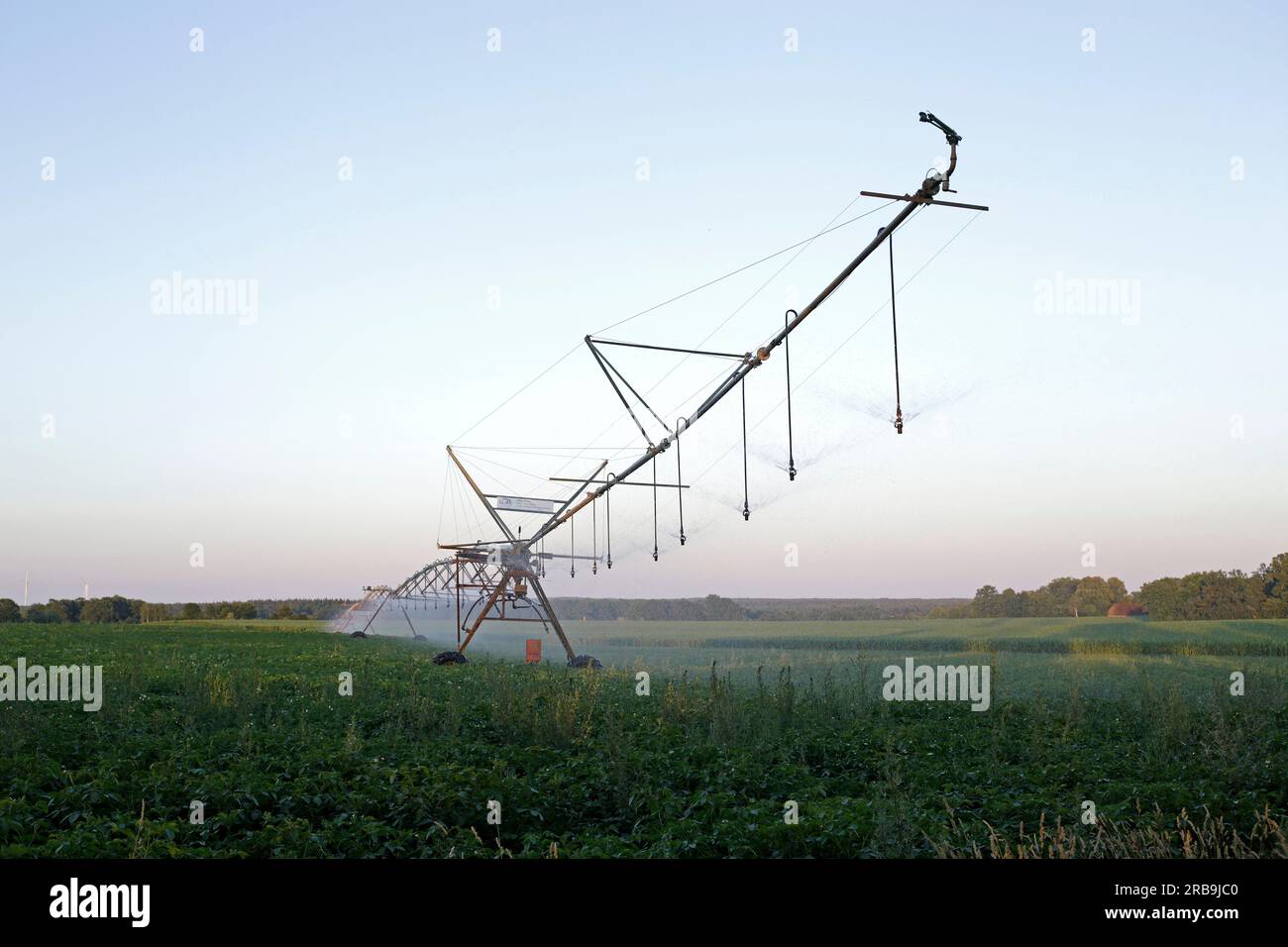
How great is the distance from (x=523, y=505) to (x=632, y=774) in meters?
24.8

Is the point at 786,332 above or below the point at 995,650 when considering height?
above

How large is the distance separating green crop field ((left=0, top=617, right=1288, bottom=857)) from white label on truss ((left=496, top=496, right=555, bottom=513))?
1452cm

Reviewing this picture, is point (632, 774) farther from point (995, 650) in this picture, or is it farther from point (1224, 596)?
point (1224, 596)

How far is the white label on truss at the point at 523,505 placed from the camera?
3584 cm

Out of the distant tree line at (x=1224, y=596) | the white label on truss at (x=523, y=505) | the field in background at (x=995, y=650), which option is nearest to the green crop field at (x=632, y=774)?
the field in background at (x=995, y=650)

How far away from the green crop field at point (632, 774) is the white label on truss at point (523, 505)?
1452 centimetres

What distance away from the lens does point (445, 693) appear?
21359mm

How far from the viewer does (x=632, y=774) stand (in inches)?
460

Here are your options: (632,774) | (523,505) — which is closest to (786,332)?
(632,774)

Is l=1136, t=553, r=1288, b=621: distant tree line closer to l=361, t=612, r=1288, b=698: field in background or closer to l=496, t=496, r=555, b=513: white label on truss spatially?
l=361, t=612, r=1288, b=698: field in background

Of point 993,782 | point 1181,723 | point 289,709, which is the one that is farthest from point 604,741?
point 1181,723

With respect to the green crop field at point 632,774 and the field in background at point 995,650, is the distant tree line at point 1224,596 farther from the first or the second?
the green crop field at point 632,774

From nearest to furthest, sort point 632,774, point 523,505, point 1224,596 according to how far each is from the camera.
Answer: point 632,774 → point 523,505 → point 1224,596
